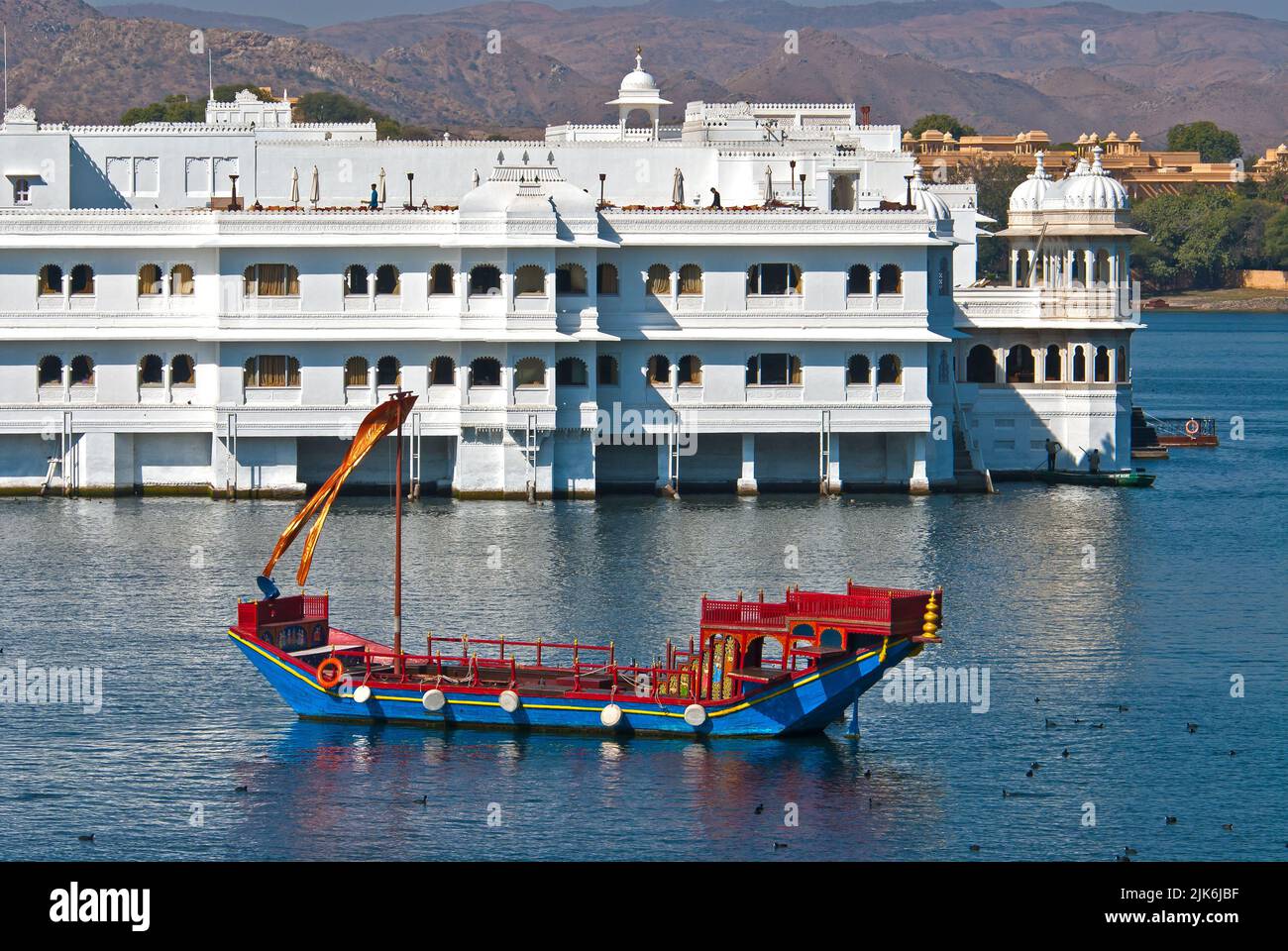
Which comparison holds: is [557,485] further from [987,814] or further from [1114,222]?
[987,814]

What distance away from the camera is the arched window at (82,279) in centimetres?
7862

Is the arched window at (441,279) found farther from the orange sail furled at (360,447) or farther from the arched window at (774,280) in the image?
the orange sail furled at (360,447)

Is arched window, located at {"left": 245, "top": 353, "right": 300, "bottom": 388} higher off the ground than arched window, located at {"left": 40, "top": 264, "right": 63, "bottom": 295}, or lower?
lower

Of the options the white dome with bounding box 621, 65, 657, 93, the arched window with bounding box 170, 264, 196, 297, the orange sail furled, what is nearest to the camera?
the orange sail furled

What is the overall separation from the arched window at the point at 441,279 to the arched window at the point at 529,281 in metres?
1.97

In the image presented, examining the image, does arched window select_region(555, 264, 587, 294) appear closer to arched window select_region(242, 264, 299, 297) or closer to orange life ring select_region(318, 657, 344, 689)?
arched window select_region(242, 264, 299, 297)

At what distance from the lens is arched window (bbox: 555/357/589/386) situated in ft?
256

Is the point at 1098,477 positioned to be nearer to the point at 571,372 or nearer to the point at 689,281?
the point at 689,281

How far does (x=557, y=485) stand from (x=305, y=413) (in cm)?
725

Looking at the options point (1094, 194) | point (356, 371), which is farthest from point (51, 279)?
point (1094, 194)

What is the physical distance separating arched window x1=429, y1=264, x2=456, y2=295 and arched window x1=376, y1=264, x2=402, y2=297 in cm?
93

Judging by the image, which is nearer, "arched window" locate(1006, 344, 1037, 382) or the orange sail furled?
the orange sail furled

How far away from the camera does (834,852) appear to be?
40.0 meters

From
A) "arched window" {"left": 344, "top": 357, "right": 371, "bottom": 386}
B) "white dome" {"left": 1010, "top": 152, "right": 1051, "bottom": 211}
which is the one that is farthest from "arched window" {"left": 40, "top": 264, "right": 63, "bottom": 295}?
"white dome" {"left": 1010, "top": 152, "right": 1051, "bottom": 211}
